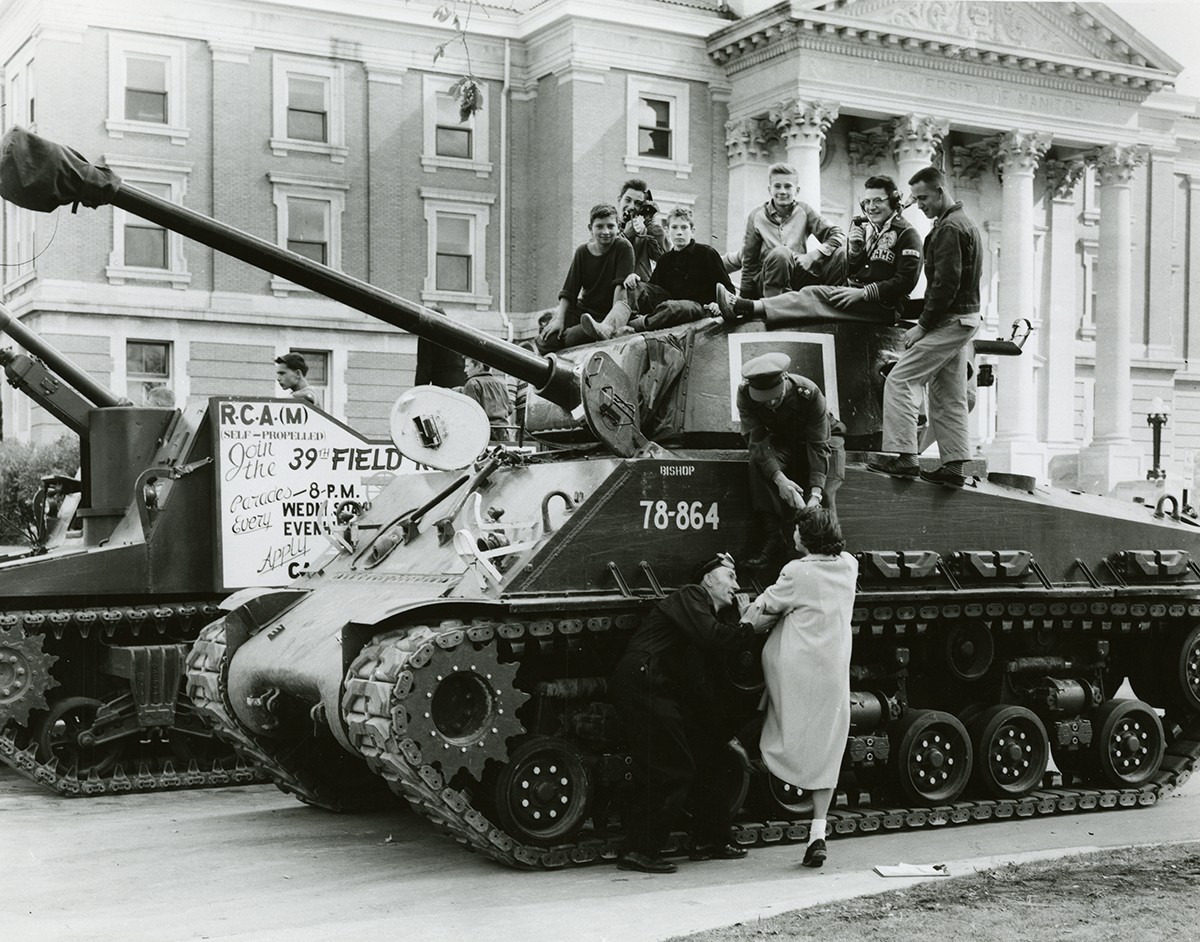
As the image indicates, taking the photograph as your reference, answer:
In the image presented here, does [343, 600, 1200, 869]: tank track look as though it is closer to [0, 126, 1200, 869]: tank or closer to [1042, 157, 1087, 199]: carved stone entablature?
[0, 126, 1200, 869]: tank

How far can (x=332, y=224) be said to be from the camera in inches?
1576

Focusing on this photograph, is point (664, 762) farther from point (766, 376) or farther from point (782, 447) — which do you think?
point (766, 376)

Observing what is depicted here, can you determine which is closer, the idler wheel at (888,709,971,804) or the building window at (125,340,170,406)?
the idler wheel at (888,709,971,804)

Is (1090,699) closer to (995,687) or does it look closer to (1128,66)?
(995,687)

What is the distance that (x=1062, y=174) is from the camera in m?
50.5

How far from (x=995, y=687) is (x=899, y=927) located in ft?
12.9

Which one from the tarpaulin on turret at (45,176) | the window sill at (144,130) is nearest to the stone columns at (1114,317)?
the window sill at (144,130)

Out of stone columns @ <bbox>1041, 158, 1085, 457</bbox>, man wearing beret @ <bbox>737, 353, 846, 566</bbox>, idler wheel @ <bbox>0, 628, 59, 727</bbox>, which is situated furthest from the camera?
stone columns @ <bbox>1041, 158, 1085, 457</bbox>

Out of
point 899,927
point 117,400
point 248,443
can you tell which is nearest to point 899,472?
point 899,927

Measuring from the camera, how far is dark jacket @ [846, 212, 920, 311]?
10.8 m

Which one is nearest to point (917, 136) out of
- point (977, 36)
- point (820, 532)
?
point (977, 36)

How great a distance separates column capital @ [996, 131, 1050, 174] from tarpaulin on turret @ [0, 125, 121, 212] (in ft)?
132

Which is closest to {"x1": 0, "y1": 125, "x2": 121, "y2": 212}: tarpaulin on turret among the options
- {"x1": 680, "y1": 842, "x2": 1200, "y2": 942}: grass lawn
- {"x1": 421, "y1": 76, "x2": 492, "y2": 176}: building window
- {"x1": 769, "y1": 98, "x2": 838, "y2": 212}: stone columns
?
{"x1": 680, "y1": 842, "x2": 1200, "y2": 942}: grass lawn

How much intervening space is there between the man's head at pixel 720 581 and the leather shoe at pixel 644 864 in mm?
1393
